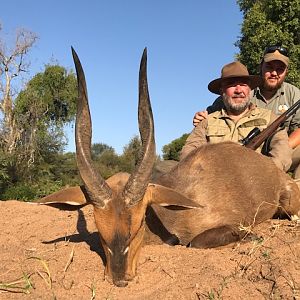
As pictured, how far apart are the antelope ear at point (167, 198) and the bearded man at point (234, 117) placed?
8.63 ft

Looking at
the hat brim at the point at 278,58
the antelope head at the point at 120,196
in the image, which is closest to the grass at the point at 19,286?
the antelope head at the point at 120,196

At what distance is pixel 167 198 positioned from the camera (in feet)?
13.9

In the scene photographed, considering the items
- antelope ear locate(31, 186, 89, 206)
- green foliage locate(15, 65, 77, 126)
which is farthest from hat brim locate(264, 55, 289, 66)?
green foliage locate(15, 65, 77, 126)

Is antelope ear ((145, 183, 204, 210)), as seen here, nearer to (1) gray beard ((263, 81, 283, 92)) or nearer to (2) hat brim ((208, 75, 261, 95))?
(2) hat brim ((208, 75, 261, 95))

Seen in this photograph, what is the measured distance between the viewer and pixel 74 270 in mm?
3963

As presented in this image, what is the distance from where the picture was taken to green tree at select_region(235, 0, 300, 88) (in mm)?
16375

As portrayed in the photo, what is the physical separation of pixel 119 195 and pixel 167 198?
19.1 inches

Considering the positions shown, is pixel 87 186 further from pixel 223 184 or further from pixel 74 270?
pixel 223 184

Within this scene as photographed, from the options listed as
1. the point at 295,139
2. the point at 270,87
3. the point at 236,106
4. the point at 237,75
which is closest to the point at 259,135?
the point at 236,106

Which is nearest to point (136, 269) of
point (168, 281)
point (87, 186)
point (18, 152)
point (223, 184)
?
point (168, 281)

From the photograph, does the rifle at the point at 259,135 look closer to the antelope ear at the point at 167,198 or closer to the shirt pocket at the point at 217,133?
the shirt pocket at the point at 217,133

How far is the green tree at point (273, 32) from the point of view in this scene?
1638 centimetres

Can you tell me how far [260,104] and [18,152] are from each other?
1516 cm

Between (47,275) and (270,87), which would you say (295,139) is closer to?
(270,87)
